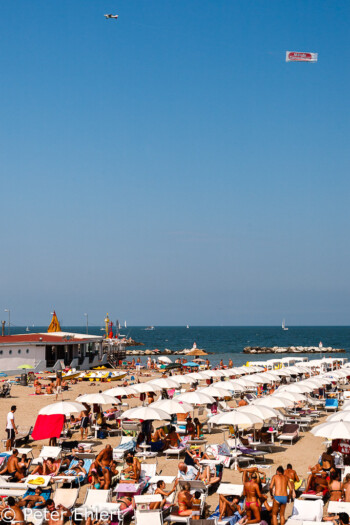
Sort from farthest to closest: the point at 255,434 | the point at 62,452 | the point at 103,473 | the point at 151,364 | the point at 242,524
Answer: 1. the point at 151,364
2. the point at 255,434
3. the point at 62,452
4. the point at 103,473
5. the point at 242,524

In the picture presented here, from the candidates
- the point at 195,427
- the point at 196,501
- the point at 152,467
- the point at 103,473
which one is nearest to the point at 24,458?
the point at 103,473

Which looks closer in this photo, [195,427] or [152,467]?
[152,467]

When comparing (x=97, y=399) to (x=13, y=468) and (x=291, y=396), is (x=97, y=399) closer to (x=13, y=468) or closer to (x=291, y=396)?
(x=13, y=468)

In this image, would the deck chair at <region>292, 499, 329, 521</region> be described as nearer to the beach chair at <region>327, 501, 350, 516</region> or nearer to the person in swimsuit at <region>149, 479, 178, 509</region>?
the beach chair at <region>327, 501, 350, 516</region>

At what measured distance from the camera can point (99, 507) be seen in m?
9.56

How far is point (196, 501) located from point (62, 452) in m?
5.75

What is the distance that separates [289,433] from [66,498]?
350 inches

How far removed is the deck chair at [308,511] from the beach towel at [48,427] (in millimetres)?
8430

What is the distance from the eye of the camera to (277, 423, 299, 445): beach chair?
55.2 ft

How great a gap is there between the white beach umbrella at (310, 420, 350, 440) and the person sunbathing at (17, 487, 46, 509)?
5679 millimetres

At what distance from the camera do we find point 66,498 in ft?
33.3

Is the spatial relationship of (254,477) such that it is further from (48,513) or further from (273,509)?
(48,513)

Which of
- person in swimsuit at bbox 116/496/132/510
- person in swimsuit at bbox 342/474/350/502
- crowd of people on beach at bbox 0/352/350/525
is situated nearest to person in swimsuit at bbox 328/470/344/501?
crowd of people on beach at bbox 0/352/350/525

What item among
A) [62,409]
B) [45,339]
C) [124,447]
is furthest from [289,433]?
[45,339]
